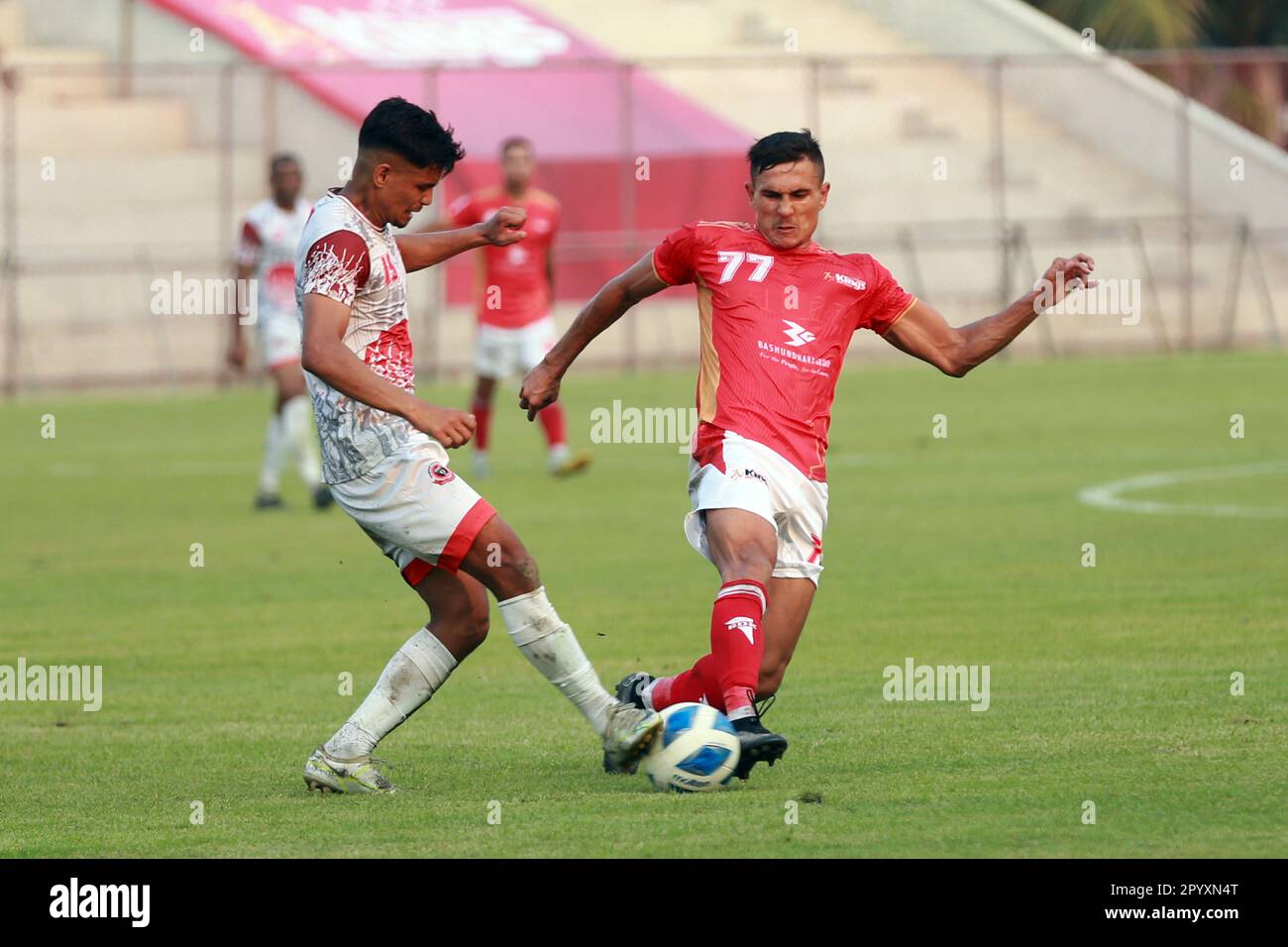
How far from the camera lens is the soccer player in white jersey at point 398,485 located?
277 inches

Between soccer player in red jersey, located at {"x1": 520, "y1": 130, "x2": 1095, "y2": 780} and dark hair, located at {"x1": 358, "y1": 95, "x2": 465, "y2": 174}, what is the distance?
870 mm

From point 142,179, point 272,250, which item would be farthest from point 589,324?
point 142,179

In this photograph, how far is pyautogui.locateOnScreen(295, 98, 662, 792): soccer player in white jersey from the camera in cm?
703

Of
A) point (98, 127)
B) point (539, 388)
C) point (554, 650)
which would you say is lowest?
point (554, 650)

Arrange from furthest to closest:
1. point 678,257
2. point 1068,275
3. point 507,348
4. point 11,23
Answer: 1. point 11,23
2. point 507,348
3. point 678,257
4. point 1068,275

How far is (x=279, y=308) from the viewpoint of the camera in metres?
17.4

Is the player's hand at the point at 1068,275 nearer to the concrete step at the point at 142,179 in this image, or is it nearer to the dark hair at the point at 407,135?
the dark hair at the point at 407,135

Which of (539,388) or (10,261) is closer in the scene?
(539,388)

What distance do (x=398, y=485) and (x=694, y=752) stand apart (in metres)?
1.25

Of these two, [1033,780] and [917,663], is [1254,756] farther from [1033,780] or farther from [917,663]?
[917,663]

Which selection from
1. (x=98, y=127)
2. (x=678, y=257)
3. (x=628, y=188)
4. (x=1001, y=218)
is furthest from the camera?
(x=98, y=127)

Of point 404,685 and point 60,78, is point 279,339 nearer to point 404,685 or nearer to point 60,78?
point 404,685

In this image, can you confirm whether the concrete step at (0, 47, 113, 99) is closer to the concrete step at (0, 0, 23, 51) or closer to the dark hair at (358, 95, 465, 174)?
the concrete step at (0, 0, 23, 51)
